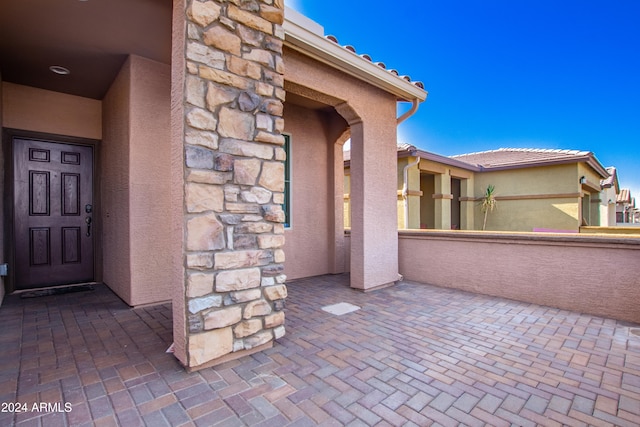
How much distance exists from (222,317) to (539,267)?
12.5ft

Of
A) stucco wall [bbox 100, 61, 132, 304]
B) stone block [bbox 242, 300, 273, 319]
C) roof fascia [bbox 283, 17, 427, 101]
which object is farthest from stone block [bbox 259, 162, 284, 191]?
stucco wall [bbox 100, 61, 132, 304]

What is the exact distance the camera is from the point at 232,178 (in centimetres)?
231

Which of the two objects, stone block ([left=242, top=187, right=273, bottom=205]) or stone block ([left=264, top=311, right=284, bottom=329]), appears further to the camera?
stone block ([left=264, top=311, right=284, bottom=329])

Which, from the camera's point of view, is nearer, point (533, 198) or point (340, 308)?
point (340, 308)

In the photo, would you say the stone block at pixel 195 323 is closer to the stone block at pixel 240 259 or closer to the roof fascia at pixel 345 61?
the stone block at pixel 240 259

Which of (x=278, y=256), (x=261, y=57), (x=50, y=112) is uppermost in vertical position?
(x=50, y=112)

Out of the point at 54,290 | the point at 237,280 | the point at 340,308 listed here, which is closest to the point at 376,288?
the point at 340,308

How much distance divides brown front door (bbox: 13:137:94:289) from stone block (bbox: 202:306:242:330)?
12.1 feet

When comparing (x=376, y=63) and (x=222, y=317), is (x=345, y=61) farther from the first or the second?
(x=222, y=317)

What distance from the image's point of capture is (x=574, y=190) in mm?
9000

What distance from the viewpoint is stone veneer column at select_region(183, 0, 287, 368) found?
2.13 m

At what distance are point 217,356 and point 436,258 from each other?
12.1 feet

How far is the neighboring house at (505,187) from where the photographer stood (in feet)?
26.9

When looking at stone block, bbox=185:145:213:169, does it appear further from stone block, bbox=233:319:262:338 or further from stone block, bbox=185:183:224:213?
stone block, bbox=233:319:262:338
